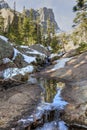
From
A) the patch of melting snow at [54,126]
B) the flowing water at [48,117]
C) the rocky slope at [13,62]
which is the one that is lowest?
the patch of melting snow at [54,126]

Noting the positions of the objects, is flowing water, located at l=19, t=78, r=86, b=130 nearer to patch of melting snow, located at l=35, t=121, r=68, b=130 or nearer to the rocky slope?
patch of melting snow, located at l=35, t=121, r=68, b=130

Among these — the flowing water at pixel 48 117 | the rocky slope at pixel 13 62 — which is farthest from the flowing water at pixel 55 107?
the rocky slope at pixel 13 62

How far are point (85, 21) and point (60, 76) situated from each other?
1593cm

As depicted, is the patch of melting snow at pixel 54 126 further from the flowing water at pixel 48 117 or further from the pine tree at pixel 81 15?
the pine tree at pixel 81 15

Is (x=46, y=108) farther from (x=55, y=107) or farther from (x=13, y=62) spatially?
(x=13, y=62)

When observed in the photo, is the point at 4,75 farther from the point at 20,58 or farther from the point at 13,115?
the point at 13,115

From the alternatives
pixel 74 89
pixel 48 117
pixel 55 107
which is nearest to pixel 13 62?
pixel 74 89

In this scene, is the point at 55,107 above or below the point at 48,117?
above

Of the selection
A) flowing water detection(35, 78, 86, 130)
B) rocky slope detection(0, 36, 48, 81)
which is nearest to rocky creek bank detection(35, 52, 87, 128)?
flowing water detection(35, 78, 86, 130)

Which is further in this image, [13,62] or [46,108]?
[13,62]

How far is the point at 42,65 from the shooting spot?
38.7 metres

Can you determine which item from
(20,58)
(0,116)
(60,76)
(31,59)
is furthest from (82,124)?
(31,59)

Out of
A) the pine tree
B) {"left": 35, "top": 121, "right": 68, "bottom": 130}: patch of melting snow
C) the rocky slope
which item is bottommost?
{"left": 35, "top": 121, "right": 68, "bottom": 130}: patch of melting snow

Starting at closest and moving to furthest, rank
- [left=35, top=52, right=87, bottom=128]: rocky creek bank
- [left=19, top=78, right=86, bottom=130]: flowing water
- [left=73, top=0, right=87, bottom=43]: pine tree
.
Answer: [left=19, top=78, right=86, bottom=130]: flowing water
[left=35, top=52, right=87, bottom=128]: rocky creek bank
[left=73, top=0, right=87, bottom=43]: pine tree
